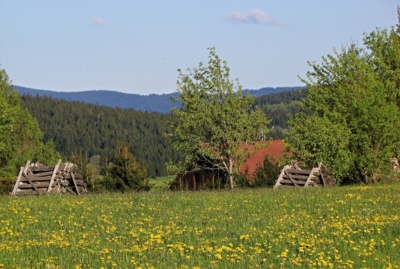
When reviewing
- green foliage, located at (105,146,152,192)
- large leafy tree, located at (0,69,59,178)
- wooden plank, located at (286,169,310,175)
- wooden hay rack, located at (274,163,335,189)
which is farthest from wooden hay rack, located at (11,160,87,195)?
large leafy tree, located at (0,69,59,178)

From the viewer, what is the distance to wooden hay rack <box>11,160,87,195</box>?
34.6m

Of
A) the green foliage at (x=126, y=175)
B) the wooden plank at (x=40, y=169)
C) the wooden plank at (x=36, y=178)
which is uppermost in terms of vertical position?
the wooden plank at (x=40, y=169)

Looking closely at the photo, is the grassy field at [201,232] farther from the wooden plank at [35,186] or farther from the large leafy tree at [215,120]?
the large leafy tree at [215,120]

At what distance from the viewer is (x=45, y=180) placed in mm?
35875

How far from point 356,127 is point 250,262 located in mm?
33240

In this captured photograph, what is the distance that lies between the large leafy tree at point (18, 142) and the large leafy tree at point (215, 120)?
31.3 metres

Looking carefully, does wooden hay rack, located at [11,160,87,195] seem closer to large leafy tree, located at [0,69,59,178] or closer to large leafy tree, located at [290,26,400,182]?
large leafy tree, located at [290,26,400,182]

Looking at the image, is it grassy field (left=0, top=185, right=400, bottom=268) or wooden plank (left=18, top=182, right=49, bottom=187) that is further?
wooden plank (left=18, top=182, right=49, bottom=187)

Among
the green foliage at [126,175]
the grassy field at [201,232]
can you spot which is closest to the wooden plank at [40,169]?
the grassy field at [201,232]

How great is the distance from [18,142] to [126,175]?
2334 cm

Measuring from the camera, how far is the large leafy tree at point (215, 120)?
50219 mm

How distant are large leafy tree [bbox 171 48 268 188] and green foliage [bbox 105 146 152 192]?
45.1 feet

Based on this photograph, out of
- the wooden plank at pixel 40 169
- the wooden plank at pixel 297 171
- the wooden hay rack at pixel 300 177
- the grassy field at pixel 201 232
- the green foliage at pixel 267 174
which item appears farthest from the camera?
the green foliage at pixel 267 174

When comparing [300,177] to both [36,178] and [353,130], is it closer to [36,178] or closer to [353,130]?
[353,130]
